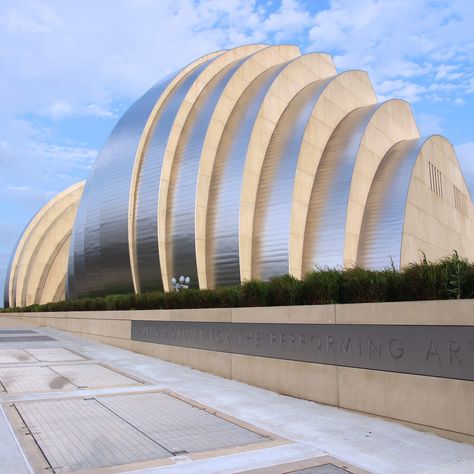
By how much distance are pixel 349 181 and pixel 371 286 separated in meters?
15.2

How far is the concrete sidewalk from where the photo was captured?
5457 millimetres

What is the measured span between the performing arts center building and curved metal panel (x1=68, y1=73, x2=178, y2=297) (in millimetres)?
90

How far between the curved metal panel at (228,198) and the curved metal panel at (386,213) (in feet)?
18.8

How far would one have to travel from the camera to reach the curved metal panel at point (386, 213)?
861 inches

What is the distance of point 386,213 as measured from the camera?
22812mm

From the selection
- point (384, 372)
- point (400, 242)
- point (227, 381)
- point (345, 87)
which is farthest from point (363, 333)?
point (345, 87)

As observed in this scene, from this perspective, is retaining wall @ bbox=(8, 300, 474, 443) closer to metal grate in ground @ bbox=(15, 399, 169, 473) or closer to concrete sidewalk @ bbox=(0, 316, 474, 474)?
concrete sidewalk @ bbox=(0, 316, 474, 474)

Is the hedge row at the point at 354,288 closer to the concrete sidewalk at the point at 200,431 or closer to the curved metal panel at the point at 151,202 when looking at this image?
Result: the concrete sidewalk at the point at 200,431

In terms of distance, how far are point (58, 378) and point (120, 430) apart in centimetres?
488

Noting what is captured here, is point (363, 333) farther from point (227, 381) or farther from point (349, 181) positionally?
point (349, 181)

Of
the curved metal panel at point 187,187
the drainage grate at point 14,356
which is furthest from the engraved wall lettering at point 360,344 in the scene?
the curved metal panel at point 187,187

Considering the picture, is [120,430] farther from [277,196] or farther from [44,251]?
[44,251]

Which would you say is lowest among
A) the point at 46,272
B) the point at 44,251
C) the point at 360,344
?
the point at 360,344

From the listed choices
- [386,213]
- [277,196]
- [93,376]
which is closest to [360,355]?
[93,376]
